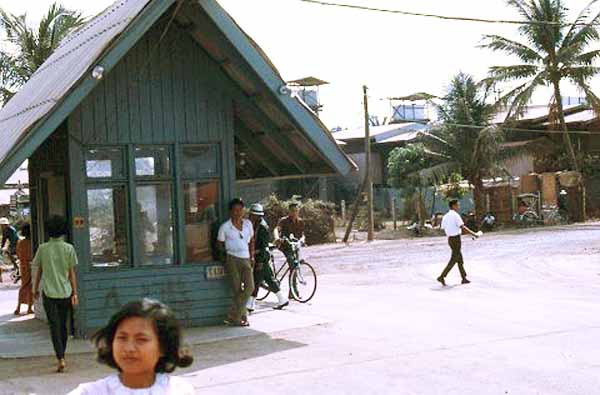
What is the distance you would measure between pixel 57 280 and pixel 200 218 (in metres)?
3.55

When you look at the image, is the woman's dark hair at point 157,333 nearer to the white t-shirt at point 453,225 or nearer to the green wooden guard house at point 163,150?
the green wooden guard house at point 163,150

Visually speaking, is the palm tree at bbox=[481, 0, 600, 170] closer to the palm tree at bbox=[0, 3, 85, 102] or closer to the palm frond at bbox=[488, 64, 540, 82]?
the palm frond at bbox=[488, 64, 540, 82]

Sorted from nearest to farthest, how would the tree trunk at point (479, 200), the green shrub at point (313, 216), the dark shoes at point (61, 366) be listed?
the dark shoes at point (61, 366) → the green shrub at point (313, 216) → the tree trunk at point (479, 200)

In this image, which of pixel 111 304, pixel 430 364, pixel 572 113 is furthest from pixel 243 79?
pixel 572 113

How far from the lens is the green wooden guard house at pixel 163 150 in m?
12.4

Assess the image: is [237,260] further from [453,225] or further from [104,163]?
[453,225]

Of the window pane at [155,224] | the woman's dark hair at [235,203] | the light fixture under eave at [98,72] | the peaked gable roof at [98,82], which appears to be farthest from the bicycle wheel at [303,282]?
the light fixture under eave at [98,72]

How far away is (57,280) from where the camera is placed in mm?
10188

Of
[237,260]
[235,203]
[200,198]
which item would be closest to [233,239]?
[237,260]

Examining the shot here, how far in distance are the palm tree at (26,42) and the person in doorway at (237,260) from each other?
68.9ft

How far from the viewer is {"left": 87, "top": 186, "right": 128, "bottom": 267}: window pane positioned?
1279cm

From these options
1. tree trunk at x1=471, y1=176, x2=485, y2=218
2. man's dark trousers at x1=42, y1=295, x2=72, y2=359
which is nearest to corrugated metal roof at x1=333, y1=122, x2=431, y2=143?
tree trunk at x1=471, y1=176, x2=485, y2=218

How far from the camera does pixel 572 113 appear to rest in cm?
5216

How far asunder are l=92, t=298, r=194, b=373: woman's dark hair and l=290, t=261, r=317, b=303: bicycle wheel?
12818 mm
